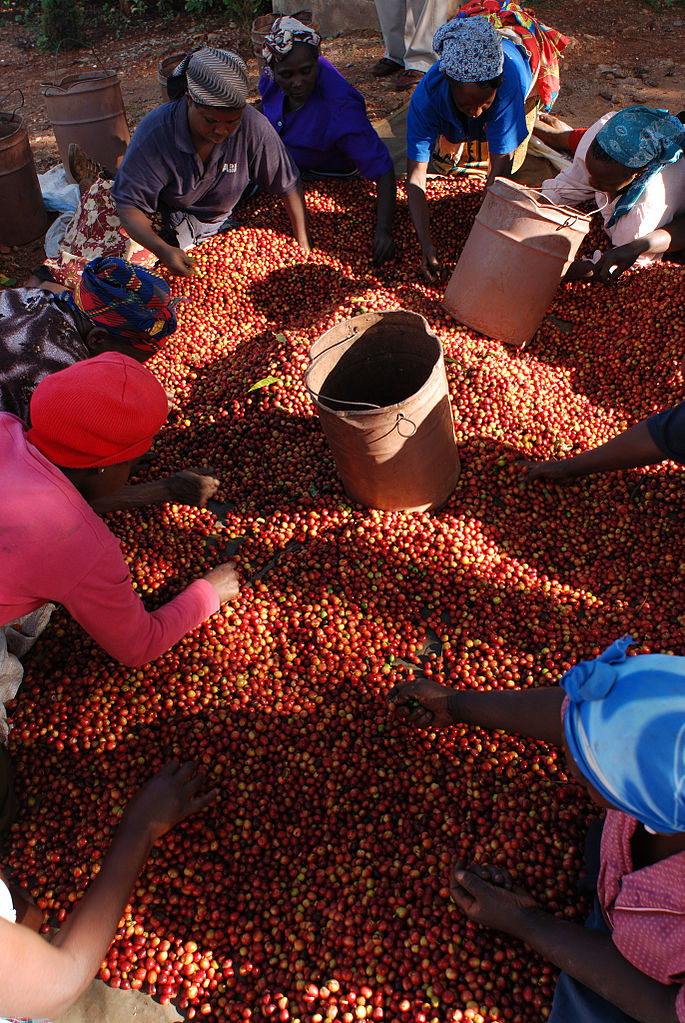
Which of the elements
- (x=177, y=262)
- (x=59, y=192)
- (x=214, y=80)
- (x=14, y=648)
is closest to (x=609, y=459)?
(x=14, y=648)

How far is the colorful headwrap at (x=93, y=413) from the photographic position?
85.8 inches

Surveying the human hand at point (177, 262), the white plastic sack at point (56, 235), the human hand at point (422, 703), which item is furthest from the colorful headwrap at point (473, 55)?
the human hand at point (422, 703)

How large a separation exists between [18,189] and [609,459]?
210 inches

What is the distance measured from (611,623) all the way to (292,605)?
1402 mm

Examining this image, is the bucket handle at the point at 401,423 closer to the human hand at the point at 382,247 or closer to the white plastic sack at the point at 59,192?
the human hand at the point at 382,247

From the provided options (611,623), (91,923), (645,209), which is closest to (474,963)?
(91,923)

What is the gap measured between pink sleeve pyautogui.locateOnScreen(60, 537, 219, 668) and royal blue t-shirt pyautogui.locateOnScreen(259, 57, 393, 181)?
369 cm

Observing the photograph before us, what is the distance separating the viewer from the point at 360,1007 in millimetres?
1966

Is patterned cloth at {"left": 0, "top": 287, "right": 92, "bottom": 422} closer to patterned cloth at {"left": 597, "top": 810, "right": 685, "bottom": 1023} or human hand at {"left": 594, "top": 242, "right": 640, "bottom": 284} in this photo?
patterned cloth at {"left": 597, "top": 810, "right": 685, "bottom": 1023}

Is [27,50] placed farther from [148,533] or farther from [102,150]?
[148,533]

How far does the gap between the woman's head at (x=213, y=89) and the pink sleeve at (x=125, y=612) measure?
276cm

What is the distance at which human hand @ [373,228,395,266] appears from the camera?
478cm

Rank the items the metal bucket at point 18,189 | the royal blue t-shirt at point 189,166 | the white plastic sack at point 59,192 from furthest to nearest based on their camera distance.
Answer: the white plastic sack at point 59,192, the metal bucket at point 18,189, the royal blue t-shirt at point 189,166

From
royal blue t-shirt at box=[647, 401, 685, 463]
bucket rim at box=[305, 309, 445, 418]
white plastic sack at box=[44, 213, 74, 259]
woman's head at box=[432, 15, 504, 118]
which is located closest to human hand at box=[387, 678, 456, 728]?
bucket rim at box=[305, 309, 445, 418]
